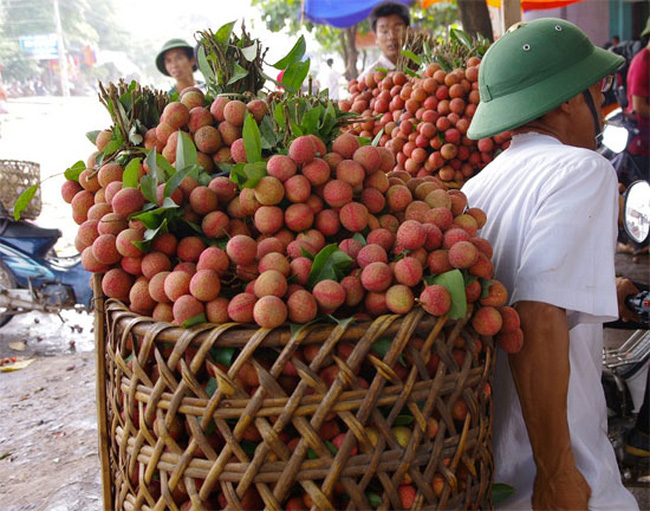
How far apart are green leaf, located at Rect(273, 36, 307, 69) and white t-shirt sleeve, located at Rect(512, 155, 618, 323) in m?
0.63

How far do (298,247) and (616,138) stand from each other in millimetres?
3151

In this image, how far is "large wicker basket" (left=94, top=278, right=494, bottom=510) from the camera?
832 mm

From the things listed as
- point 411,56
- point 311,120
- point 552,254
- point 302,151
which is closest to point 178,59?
point 411,56

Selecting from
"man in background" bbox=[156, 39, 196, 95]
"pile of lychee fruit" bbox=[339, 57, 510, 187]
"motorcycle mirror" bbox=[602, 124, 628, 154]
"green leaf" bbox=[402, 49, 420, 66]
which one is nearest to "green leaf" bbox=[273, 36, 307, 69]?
"pile of lychee fruit" bbox=[339, 57, 510, 187]

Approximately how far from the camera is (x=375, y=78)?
2574 mm

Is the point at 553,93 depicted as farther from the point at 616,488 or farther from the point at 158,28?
the point at 158,28

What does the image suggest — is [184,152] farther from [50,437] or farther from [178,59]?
[178,59]

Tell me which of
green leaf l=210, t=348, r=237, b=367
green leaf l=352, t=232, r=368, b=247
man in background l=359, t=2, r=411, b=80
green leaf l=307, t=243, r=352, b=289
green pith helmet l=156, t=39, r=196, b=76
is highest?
green pith helmet l=156, t=39, r=196, b=76

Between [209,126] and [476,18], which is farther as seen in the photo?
[476,18]

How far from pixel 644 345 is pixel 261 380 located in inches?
71.8

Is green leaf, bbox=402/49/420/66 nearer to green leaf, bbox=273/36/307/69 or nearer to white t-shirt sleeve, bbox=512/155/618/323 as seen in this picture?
green leaf, bbox=273/36/307/69

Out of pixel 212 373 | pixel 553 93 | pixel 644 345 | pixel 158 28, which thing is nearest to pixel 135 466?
pixel 212 373

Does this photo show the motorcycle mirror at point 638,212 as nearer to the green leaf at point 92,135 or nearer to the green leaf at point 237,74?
the green leaf at point 237,74

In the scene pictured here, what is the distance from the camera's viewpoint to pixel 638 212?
7.72 ft
